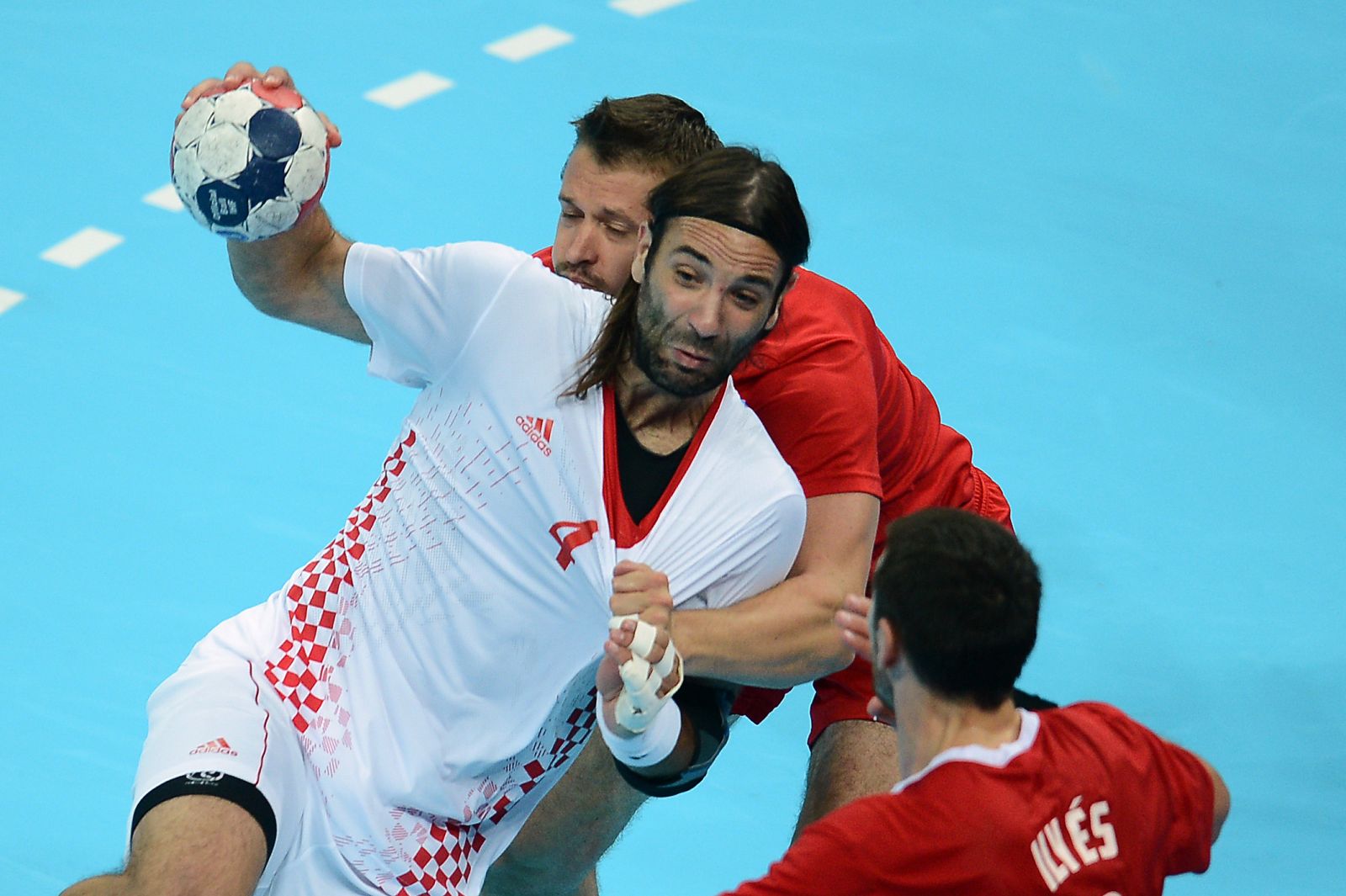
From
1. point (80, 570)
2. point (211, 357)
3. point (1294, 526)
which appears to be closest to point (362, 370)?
point (211, 357)

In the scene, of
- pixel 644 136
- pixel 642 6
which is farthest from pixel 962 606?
pixel 642 6

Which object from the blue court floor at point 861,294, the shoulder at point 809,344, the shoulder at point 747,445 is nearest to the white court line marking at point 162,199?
the blue court floor at point 861,294

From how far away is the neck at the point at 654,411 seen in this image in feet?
13.5

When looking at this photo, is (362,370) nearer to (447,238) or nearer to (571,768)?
(447,238)

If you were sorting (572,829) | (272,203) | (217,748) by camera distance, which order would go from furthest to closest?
(572,829) < (272,203) < (217,748)

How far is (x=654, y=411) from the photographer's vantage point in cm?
414

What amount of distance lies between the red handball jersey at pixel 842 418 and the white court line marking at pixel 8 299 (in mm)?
3439

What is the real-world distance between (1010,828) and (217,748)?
5.71ft

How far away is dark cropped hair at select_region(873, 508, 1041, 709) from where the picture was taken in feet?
10.3

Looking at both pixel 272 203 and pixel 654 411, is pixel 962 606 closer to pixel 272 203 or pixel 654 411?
pixel 654 411

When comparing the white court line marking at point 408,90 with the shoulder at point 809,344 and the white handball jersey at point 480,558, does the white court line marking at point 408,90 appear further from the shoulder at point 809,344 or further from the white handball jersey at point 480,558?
the white handball jersey at point 480,558

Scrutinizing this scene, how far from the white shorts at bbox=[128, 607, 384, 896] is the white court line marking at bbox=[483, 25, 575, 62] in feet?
18.4

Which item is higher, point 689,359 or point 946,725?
point 689,359

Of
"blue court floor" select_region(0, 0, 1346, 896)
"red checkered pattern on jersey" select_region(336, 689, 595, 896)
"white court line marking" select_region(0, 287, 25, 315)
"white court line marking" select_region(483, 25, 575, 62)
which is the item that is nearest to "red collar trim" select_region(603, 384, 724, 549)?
"red checkered pattern on jersey" select_region(336, 689, 595, 896)
